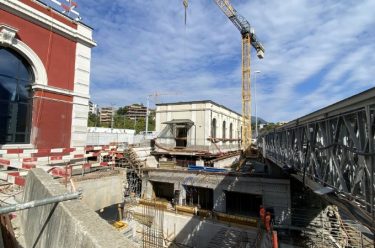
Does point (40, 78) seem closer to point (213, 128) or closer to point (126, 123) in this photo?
point (213, 128)

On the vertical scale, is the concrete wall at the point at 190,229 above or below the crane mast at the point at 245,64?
below

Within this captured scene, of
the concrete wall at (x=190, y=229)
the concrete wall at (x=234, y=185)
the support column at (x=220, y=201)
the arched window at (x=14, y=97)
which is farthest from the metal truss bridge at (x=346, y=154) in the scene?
the support column at (x=220, y=201)

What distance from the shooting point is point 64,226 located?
3465 mm

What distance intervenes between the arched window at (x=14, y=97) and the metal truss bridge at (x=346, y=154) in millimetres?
12945

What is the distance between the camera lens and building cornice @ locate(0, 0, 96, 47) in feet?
38.9

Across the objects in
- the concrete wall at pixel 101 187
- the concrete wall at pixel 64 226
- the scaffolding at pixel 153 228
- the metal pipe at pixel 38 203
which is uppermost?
the metal pipe at pixel 38 203

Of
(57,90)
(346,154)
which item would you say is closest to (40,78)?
(57,90)

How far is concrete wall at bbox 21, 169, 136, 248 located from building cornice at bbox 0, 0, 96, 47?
34.4 feet

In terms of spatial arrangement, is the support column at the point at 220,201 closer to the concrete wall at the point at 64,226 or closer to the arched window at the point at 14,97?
the arched window at the point at 14,97

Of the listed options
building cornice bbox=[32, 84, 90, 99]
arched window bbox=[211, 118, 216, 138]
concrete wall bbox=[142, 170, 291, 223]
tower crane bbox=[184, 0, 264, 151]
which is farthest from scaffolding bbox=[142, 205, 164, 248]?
tower crane bbox=[184, 0, 264, 151]

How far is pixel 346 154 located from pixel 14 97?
14.2 metres

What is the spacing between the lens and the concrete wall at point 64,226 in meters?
2.95

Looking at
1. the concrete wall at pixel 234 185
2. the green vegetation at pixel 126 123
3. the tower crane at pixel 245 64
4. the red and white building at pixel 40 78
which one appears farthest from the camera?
the green vegetation at pixel 126 123

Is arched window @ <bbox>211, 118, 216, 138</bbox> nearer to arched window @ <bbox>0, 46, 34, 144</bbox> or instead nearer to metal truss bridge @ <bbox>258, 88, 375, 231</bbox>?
arched window @ <bbox>0, 46, 34, 144</bbox>
